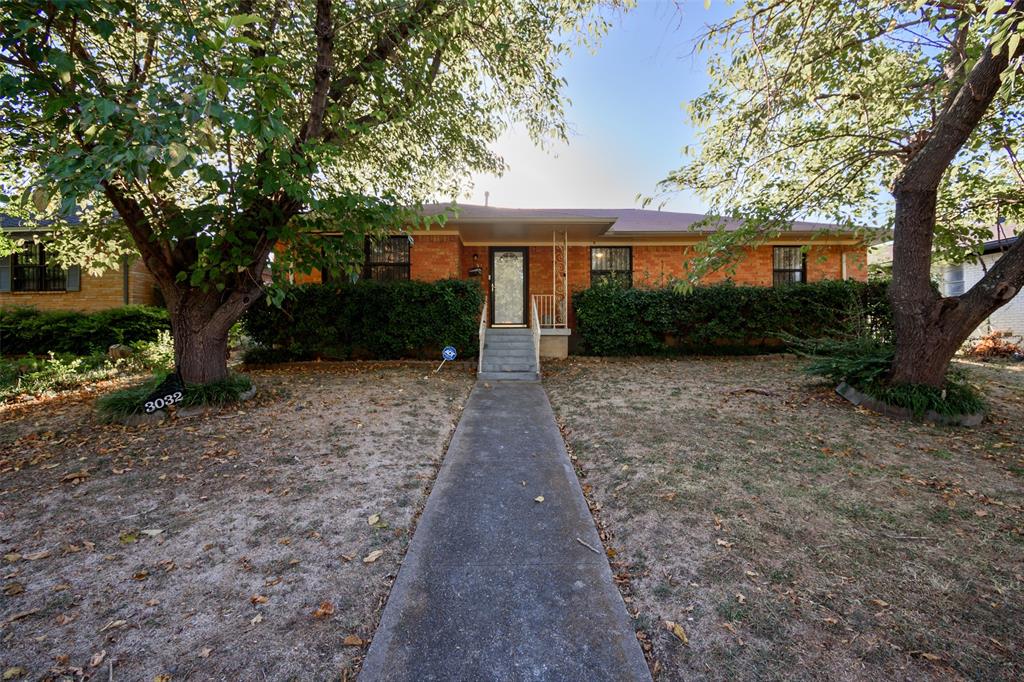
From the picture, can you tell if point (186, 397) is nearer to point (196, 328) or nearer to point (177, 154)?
point (196, 328)

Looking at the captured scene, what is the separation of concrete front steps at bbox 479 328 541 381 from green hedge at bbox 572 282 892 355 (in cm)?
161

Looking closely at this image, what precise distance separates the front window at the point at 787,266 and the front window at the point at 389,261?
10346mm

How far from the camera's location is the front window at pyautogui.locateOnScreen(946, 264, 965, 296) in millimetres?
14422

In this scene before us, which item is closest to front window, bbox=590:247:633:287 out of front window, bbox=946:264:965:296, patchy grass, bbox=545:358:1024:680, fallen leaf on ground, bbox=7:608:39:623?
patchy grass, bbox=545:358:1024:680

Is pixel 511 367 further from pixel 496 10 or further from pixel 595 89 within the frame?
pixel 496 10

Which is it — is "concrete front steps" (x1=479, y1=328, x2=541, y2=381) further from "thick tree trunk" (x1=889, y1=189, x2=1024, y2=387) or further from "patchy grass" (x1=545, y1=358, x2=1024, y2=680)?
"thick tree trunk" (x1=889, y1=189, x2=1024, y2=387)

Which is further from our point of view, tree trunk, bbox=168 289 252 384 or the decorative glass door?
the decorative glass door

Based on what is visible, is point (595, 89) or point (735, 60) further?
point (595, 89)

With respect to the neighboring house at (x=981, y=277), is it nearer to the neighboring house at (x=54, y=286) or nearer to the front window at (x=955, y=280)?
the front window at (x=955, y=280)

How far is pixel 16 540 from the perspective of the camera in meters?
2.86

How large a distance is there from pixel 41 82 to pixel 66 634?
429 centimetres

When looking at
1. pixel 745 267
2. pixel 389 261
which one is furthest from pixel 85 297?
pixel 745 267

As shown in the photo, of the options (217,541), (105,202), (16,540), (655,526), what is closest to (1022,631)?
(655,526)

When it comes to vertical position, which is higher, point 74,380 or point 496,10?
point 496,10
